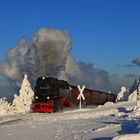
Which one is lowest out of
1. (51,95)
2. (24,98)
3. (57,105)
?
(57,105)

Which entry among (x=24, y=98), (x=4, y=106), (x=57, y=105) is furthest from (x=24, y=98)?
(x=57, y=105)

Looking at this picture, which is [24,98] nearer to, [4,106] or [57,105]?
[4,106]

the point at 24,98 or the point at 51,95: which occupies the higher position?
the point at 24,98

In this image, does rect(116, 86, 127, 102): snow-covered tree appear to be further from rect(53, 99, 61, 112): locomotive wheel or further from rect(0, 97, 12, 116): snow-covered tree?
rect(53, 99, 61, 112): locomotive wheel

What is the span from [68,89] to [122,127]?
29.9 metres

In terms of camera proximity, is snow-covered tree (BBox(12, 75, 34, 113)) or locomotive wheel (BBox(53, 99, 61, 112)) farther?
snow-covered tree (BBox(12, 75, 34, 113))

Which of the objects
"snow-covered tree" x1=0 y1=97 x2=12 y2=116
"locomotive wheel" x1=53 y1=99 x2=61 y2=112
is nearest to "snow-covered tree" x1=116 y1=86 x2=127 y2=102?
"snow-covered tree" x1=0 y1=97 x2=12 y2=116

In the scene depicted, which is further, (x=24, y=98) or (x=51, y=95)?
(x=24, y=98)

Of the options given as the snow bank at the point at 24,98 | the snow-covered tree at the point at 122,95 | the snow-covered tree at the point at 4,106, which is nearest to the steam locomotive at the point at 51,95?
the snow bank at the point at 24,98

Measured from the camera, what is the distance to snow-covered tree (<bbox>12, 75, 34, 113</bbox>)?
254 ft

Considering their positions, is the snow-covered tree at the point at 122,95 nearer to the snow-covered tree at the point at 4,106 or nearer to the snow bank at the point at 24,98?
the snow bank at the point at 24,98

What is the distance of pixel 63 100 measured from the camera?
4694cm

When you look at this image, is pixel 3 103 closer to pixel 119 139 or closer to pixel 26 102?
pixel 26 102

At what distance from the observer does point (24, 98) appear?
258 ft
